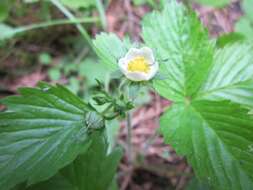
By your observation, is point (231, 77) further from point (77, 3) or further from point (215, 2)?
point (77, 3)

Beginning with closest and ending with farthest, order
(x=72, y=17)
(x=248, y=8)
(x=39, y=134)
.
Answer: (x=39, y=134) < (x=72, y=17) < (x=248, y=8)

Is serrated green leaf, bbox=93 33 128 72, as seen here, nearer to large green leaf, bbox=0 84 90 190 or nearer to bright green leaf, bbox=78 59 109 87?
large green leaf, bbox=0 84 90 190

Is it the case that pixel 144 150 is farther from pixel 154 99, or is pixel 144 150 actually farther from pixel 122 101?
pixel 122 101

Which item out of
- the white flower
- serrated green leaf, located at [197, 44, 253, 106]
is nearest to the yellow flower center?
the white flower

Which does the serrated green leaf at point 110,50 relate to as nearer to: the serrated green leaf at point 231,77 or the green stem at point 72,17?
the serrated green leaf at point 231,77

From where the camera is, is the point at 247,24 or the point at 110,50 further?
the point at 247,24

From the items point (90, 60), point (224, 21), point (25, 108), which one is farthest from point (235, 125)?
point (224, 21)

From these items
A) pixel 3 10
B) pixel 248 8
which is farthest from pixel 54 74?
pixel 248 8
